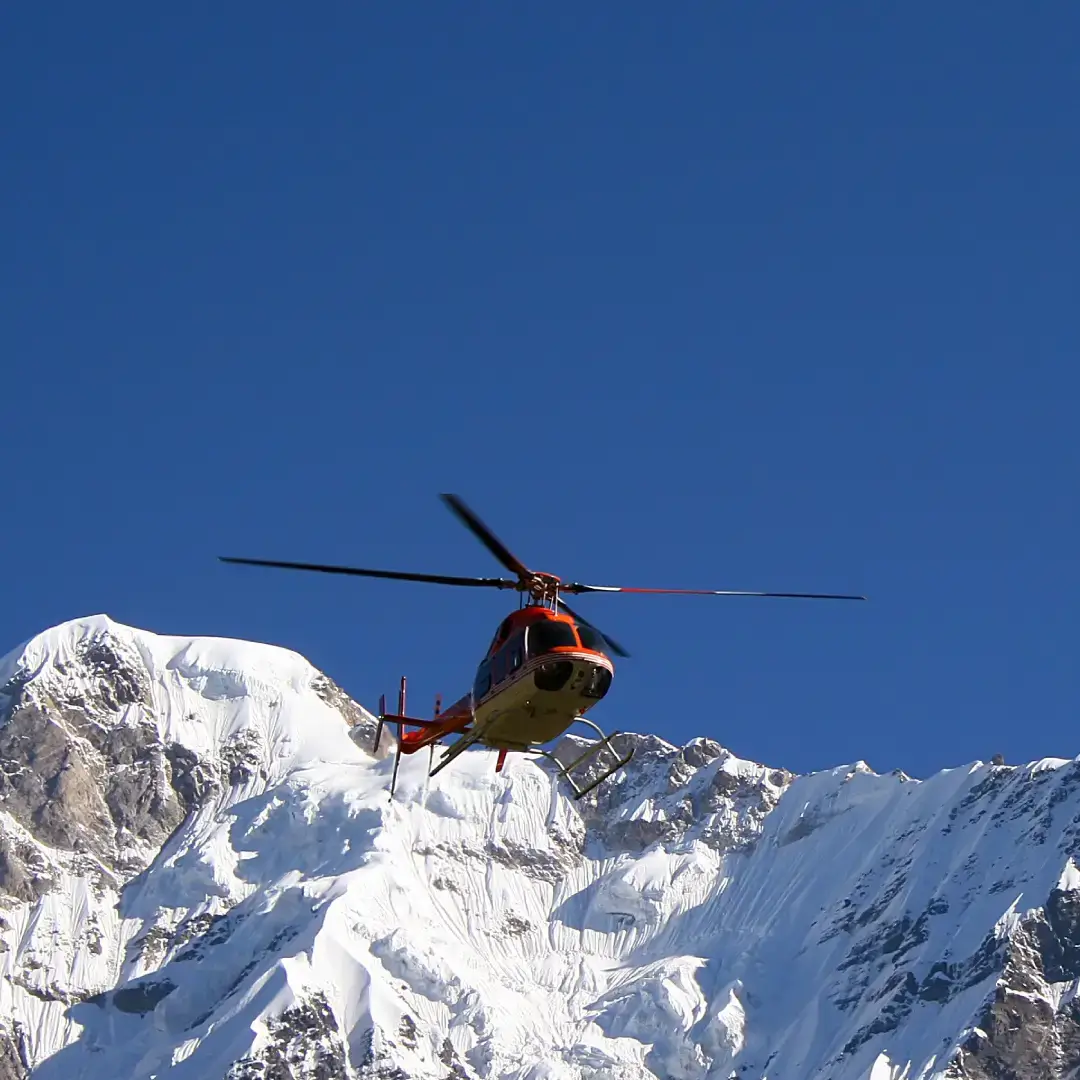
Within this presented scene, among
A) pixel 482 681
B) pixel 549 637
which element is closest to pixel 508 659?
pixel 549 637

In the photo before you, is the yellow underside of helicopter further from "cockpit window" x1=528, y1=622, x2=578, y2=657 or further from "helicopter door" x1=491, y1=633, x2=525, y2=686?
"cockpit window" x1=528, y1=622, x2=578, y2=657

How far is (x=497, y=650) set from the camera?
65.8 m

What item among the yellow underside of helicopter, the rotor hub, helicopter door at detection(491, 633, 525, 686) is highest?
the rotor hub

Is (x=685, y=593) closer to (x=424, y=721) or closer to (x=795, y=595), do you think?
(x=795, y=595)

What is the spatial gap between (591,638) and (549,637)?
3.48 ft

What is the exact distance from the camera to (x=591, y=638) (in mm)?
63875

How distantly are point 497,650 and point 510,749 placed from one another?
2713 millimetres

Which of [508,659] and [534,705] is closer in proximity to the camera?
[534,705]

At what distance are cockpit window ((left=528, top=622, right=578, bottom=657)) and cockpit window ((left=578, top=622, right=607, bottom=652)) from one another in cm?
24

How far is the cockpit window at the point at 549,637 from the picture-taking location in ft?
208

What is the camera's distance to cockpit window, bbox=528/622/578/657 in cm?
6344

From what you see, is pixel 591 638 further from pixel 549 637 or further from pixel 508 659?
pixel 508 659

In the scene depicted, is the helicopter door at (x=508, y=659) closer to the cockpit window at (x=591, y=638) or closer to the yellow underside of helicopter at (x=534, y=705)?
the yellow underside of helicopter at (x=534, y=705)

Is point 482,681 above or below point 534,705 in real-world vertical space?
above
